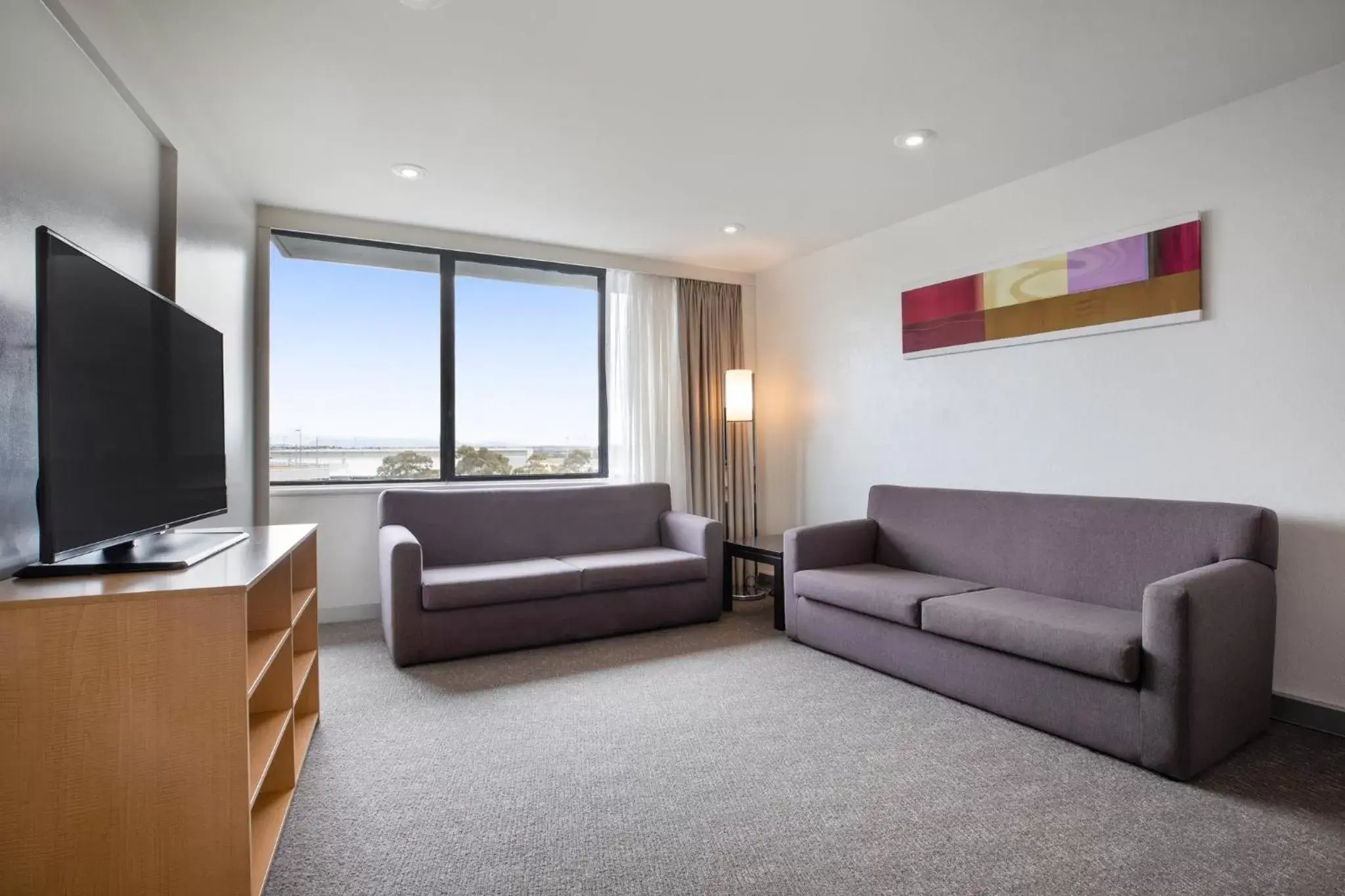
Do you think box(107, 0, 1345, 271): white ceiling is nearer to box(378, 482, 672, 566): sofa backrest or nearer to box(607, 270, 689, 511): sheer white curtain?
box(607, 270, 689, 511): sheer white curtain

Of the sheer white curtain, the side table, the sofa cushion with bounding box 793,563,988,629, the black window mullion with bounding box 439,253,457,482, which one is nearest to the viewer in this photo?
the sofa cushion with bounding box 793,563,988,629

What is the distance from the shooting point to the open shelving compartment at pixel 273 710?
169 cm

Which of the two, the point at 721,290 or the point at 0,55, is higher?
the point at 721,290

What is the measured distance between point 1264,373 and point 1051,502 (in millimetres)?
922

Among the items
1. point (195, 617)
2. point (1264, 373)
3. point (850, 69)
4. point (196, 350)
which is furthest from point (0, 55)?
point (1264, 373)

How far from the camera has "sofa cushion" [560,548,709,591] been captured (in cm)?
378

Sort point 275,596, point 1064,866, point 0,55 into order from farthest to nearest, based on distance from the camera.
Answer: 1. point 275,596
2. point 1064,866
3. point 0,55

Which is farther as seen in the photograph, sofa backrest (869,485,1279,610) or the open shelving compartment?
sofa backrest (869,485,1279,610)

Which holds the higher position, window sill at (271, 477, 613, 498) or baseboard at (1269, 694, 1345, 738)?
window sill at (271, 477, 613, 498)

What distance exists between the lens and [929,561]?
365 cm

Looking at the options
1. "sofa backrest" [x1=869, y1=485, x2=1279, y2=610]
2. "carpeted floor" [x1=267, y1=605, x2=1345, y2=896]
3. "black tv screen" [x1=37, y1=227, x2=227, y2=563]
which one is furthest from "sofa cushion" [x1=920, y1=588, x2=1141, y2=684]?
"black tv screen" [x1=37, y1=227, x2=227, y2=563]

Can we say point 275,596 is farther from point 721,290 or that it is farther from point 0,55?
point 721,290

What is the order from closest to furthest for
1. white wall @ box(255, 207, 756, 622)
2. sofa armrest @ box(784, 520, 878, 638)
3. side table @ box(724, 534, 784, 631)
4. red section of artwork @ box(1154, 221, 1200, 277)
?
red section of artwork @ box(1154, 221, 1200, 277) → sofa armrest @ box(784, 520, 878, 638) → white wall @ box(255, 207, 756, 622) → side table @ box(724, 534, 784, 631)

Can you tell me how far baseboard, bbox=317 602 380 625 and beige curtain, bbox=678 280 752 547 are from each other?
2.28 meters
